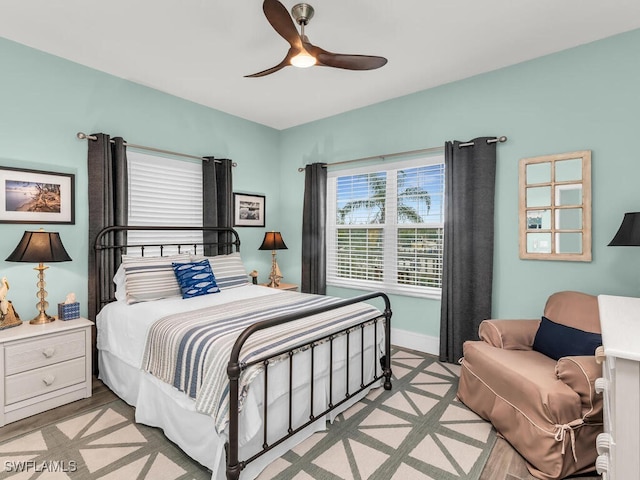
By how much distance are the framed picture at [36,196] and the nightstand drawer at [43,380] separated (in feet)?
4.00

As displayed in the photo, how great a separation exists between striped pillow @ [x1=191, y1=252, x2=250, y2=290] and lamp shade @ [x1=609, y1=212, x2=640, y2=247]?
3.23 metres

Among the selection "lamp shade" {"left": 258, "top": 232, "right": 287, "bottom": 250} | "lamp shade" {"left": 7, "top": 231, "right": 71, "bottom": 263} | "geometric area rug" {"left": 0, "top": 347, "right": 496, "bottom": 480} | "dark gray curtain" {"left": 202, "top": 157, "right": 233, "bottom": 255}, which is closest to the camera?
"geometric area rug" {"left": 0, "top": 347, "right": 496, "bottom": 480}

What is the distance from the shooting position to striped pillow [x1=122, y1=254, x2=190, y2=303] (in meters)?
2.94

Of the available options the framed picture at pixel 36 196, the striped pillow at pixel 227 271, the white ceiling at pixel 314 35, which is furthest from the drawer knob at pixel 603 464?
the framed picture at pixel 36 196

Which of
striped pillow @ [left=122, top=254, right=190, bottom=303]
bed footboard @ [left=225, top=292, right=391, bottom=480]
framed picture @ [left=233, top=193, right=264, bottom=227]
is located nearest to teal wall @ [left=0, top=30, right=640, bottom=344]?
striped pillow @ [left=122, top=254, right=190, bottom=303]

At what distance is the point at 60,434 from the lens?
224cm

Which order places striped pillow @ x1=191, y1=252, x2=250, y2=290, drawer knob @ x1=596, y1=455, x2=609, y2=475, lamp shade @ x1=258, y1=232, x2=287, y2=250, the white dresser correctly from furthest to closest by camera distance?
lamp shade @ x1=258, y1=232, x2=287, y2=250 < striped pillow @ x1=191, y1=252, x2=250, y2=290 < drawer knob @ x1=596, y1=455, x2=609, y2=475 < the white dresser

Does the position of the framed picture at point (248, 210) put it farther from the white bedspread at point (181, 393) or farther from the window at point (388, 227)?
the white bedspread at point (181, 393)

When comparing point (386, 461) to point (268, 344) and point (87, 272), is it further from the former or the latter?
point (87, 272)

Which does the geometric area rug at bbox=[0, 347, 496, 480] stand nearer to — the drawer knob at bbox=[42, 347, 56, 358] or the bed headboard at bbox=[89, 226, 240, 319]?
the drawer knob at bbox=[42, 347, 56, 358]

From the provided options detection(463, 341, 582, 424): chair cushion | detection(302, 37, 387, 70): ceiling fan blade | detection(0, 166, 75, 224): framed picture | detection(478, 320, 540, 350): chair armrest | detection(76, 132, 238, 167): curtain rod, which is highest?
detection(302, 37, 387, 70): ceiling fan blade

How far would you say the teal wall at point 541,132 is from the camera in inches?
104

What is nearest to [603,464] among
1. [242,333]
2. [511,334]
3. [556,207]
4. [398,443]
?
[398,443]

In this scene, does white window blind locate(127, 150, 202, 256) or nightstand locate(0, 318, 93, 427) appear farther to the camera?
white window blind locate(127, 150, 202, 256)
